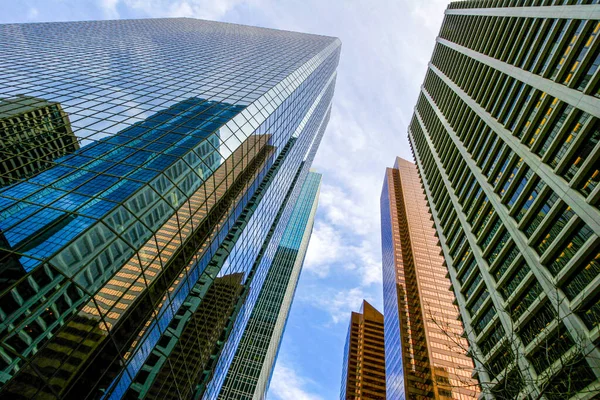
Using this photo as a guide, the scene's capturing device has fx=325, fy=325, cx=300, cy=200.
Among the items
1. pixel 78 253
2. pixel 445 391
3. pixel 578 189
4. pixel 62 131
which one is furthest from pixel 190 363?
pixel 445 391

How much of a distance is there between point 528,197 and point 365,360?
127516mm

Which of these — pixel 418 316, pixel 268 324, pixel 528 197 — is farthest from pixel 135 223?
pixel 268 324

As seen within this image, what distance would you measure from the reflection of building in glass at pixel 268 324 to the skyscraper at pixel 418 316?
4421 cm

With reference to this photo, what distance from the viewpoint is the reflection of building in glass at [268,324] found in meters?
111

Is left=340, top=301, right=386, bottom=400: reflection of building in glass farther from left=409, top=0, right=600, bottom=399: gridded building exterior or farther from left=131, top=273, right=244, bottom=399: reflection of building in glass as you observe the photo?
left=131, top=273, right=244, bottom=399: reflection of building in glass

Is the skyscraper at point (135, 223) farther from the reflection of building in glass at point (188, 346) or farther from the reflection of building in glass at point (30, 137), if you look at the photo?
the reflection of building in glass at point (30, 137)

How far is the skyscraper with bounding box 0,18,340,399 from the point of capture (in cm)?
1252

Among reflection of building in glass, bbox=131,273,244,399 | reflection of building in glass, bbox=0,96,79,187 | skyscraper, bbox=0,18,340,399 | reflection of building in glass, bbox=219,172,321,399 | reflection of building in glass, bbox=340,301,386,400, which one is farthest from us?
reflection of building in glass, bbox=340,301,386,400

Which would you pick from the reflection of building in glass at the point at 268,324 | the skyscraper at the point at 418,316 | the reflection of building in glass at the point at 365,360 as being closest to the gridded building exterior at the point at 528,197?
the skyscraper at the point at 418,316

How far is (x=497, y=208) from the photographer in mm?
34656

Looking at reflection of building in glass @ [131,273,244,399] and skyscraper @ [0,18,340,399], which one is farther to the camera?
reflection of building in glass @ [131,273,244,399]

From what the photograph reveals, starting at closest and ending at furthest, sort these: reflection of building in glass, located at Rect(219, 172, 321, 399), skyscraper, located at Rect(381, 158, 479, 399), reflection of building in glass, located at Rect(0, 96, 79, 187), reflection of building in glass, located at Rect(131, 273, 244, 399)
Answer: reflection of building in glass, located at Rect(0, 96, 79, 187) < reflection of building in glass, located at Rect(131, 273, 244, 399) < skyscraper, located at Rect(381, 158, 479, 399) < reflection of building in glass, located at Rect(219, 172, 321, 399)

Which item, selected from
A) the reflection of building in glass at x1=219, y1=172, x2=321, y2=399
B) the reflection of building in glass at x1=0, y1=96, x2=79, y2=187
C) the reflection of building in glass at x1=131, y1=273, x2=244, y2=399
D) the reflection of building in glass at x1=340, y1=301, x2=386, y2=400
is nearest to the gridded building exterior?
the reflection of building in glass at x1=131, y1=273, x2=244, y2=399

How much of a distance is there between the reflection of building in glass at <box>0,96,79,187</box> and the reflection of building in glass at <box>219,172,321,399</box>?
108 meters
